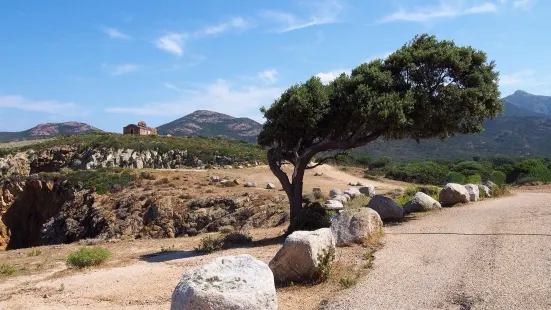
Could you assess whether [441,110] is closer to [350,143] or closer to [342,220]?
[350,143]

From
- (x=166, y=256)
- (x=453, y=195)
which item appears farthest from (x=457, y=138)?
(x=166, y=256)

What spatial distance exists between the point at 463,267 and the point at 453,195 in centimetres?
1037

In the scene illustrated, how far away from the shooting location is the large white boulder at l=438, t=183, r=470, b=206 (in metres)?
18.4

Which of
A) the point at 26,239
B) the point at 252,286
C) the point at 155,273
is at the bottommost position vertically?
the point at 26,239

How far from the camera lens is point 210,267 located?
259 inches

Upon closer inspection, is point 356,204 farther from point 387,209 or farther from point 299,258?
point 299,258

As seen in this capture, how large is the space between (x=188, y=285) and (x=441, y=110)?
11.2 m

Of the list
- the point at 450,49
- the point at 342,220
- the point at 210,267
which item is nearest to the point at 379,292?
the point at 210,267

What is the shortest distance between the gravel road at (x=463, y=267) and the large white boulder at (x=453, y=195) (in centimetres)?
401

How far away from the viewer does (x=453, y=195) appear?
18.4 meters

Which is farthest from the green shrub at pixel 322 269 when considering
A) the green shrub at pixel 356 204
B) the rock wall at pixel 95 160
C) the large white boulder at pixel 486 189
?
the rock wall at pixel 95 160

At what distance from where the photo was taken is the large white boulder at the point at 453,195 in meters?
18.4

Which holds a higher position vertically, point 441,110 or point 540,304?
point 441,110

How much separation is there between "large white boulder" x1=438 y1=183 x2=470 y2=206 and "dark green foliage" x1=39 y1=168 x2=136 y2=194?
2296cm
